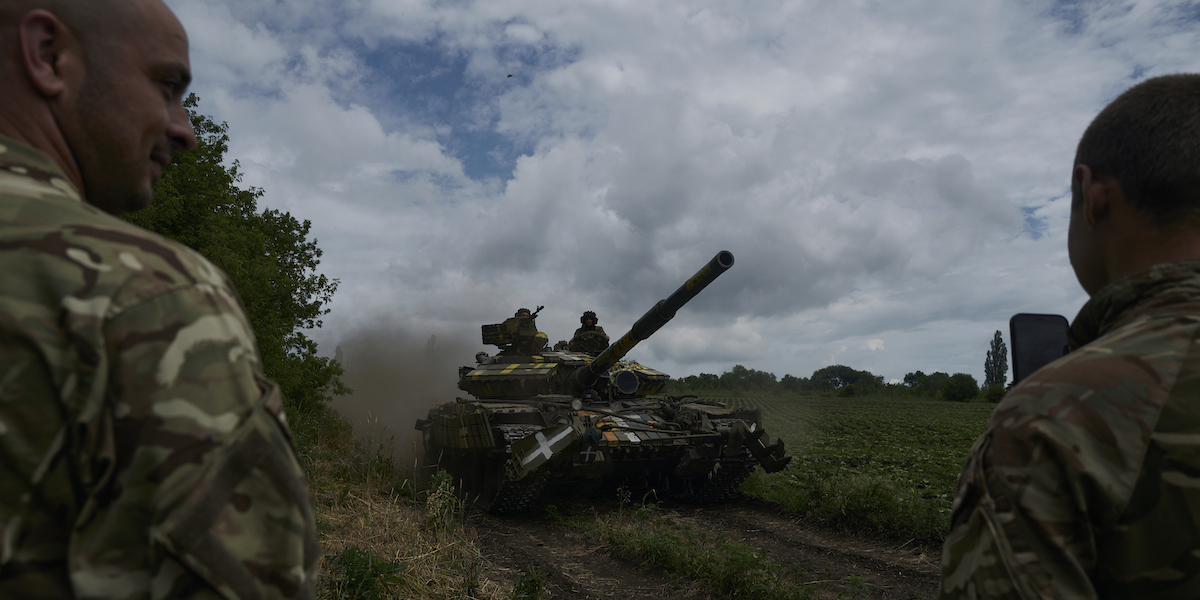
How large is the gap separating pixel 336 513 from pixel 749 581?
14.8ft

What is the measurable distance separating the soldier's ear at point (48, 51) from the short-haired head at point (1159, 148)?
71.0 inches

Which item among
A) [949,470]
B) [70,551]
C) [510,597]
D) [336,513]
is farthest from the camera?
[949,470]

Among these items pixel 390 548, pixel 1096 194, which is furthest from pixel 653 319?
pixel 1096 194

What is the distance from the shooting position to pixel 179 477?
0.91 metres

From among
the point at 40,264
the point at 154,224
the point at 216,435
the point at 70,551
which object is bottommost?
the point at 70,551

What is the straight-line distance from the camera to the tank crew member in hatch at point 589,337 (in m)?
12.8

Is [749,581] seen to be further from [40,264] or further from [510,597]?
[40,264]

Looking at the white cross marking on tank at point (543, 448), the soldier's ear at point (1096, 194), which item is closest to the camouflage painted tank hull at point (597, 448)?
the white cross marking on tank at point (543, 448)

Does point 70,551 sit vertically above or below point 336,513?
above

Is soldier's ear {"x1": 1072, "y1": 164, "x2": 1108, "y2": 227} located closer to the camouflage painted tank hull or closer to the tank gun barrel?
the tank gun barrel

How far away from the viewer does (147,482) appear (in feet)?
2.99

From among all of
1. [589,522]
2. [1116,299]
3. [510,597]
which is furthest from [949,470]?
[1116,299]

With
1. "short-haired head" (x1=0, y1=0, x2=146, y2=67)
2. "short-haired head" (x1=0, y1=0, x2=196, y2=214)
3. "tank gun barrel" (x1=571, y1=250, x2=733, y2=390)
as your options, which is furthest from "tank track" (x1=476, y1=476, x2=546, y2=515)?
"short-haired head" (x1=0, y1=0, x2=146, y2=67)

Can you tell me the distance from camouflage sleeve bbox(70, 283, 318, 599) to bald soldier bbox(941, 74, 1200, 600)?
3.59 ft
